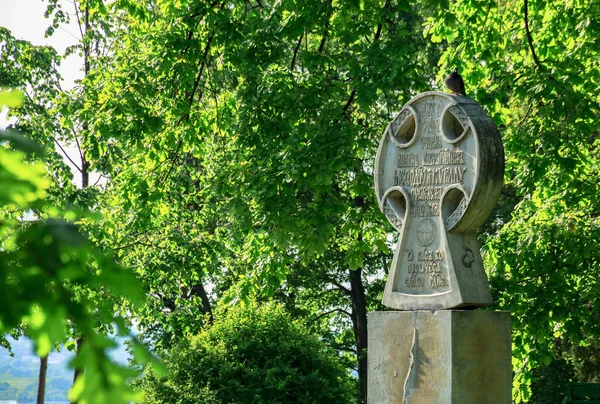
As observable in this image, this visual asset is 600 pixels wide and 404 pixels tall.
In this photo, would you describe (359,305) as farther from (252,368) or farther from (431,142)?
(431,142)

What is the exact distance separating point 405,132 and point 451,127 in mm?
439

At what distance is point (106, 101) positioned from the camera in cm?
1146

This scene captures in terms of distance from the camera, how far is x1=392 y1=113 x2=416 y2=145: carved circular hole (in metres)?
7.45

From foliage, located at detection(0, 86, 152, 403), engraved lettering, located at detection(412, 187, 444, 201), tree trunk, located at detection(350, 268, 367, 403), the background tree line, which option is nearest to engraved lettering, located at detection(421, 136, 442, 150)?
engraved lettering, located at detection(412, 187, 444, 201)

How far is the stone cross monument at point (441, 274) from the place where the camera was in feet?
22.3

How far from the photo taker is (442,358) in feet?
22.2

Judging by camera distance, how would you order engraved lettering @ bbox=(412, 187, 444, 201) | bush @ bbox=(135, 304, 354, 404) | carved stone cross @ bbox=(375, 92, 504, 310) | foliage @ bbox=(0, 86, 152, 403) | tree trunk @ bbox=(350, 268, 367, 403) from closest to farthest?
foliage @ bbox=(0, 86, 152, 403)
carved stone cross @ bbox=(375, 92, 504, 310)
engraved lettering @ bbox=(412, 187, 444, 201)
bush @ bbox=(135, 304, 354, 404)
tree trunk @ bbox=(350, 268, 367, 403)

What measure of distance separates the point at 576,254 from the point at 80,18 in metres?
10.3

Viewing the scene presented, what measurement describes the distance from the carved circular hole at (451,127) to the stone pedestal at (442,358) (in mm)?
1321

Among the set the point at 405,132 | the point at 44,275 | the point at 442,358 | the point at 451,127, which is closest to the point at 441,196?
the point at 451,127

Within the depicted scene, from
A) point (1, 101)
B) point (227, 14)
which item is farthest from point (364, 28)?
point (1, 101)

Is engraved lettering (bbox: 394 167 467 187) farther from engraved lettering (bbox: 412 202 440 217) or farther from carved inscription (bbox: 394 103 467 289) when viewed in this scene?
engraved lettering (bbox: 412 202 440 217)

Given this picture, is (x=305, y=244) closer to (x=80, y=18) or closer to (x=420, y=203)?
(x=420, y=203)

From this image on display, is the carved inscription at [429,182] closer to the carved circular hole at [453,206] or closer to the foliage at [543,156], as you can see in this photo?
the carved circular hole at [453,206]
